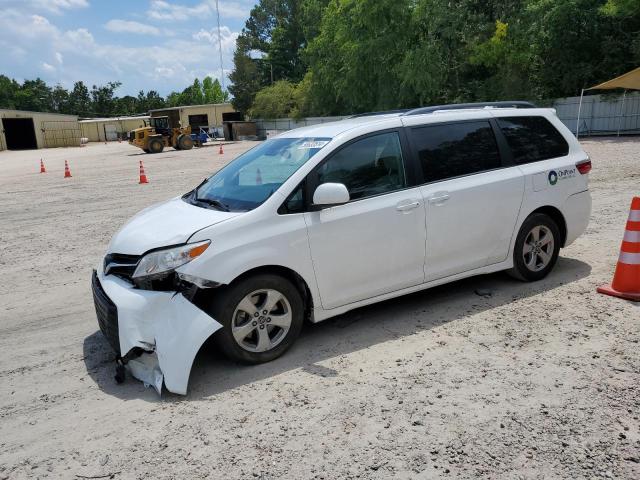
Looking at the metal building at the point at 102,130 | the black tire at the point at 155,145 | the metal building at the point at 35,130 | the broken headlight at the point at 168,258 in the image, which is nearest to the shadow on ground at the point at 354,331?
the broken headlight at the point at 168,258

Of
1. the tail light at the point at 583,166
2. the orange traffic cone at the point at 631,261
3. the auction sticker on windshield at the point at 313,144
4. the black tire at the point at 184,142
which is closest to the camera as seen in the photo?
the auction sticker on windshield at the point at 313,144

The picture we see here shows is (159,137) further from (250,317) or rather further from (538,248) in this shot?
(250,317)

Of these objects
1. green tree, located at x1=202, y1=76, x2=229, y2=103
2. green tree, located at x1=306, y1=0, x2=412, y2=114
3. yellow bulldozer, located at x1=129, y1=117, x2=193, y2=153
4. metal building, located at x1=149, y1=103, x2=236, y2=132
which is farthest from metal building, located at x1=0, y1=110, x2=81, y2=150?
green tree, located at x1=202, y1=76, x2=229, y2=103

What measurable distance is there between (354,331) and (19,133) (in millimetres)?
69534

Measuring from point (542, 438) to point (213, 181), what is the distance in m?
3.57

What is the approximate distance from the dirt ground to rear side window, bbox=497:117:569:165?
1.34 m

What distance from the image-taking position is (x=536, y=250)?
→ 17.8 feet

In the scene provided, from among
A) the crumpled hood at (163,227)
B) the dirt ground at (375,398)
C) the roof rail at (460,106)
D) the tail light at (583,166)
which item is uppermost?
the roof rail at (460,106)

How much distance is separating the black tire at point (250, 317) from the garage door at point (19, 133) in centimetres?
6806

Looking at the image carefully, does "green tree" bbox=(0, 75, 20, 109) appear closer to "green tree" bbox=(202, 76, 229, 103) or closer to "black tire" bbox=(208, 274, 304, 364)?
"green tree" bbox=(202, 76, 229, 103)

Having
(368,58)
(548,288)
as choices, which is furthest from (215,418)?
(368,58)

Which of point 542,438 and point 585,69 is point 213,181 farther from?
point 585,69

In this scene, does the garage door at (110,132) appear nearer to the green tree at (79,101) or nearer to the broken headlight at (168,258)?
the green tree at (79,101)

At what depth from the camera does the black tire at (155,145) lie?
37094mm
